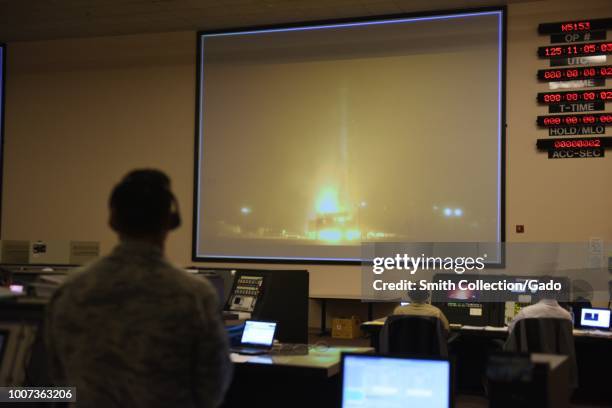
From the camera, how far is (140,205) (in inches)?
69.7

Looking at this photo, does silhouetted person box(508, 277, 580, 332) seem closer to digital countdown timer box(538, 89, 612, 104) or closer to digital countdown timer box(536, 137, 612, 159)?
digital countdown timer box(536, 137, 612, 159)

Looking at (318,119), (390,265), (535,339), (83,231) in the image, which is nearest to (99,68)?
(83,231)

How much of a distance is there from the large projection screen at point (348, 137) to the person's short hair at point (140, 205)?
6600mm

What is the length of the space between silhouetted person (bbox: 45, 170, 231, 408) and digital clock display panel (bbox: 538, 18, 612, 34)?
6.91 metres

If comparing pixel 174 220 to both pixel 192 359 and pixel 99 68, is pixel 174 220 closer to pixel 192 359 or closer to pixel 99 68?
pixel 192 359

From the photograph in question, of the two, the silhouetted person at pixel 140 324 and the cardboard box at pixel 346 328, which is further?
the cardboard box at pixel 346 328

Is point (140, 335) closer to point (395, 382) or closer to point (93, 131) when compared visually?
point (395, 382)

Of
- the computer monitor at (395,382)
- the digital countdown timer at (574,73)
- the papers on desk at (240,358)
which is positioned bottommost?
the papers on desk at (240,358)

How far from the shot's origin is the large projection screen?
806 centimetres

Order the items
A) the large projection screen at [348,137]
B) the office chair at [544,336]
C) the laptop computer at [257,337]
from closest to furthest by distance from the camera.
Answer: the laptop computer at [257,337] → the office chair at [544,336] → the large projection screen at [348,137]

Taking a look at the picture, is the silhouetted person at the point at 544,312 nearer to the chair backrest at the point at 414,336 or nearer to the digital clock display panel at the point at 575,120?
the chair backrest at the point at 414,336

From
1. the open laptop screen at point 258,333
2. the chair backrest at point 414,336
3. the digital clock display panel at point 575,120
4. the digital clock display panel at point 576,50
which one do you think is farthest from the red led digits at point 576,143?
the open laptop screen at point 258,333

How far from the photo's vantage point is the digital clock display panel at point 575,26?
753cm

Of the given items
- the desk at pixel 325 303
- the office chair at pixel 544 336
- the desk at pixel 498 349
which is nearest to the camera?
the office chair at pixel 544 336
